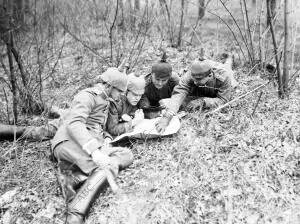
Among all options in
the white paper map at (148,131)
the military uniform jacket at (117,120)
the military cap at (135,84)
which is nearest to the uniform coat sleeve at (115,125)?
the military uniform jacket at (117,120)

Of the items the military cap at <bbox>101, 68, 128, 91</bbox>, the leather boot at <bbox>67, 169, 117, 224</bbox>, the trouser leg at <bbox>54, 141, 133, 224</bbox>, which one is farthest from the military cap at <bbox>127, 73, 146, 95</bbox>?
the leather boot at <bbox>67, 169, 117, 224</bbox>

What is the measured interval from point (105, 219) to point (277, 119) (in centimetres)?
254

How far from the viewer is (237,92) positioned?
17.0ft

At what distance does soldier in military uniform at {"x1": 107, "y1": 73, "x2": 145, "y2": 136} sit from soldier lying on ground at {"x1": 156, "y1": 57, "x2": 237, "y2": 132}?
0.41 metres

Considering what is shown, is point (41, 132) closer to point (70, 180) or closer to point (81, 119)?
point (81, 119)

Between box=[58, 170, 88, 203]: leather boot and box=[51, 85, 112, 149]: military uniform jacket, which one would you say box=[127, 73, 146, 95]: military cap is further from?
box=[58, 170, 88, 203]: leather boot

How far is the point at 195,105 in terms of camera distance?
15.1 ft

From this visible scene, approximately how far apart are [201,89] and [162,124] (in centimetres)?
114

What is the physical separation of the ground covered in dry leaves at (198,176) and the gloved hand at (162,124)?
153 millimetres

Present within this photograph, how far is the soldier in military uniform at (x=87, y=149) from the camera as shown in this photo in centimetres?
312

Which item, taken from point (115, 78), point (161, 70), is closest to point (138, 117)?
point (161, 70)

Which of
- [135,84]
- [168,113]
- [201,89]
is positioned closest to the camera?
[135,84]

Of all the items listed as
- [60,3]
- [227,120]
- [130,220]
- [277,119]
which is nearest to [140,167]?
[130,220]

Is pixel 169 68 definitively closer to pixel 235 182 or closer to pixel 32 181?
pixel 235 182
